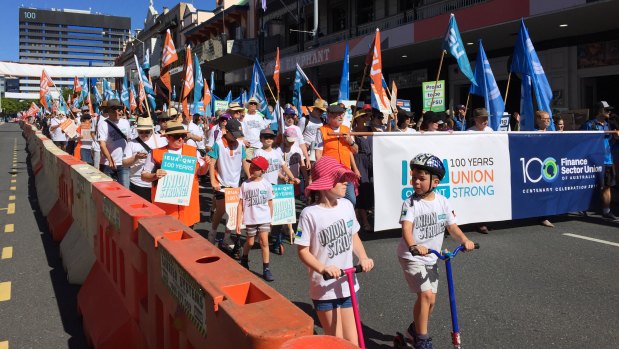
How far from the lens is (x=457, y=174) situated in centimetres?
750

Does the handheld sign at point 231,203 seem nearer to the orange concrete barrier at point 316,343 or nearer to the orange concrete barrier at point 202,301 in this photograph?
the orange concrete barrier at point 202,301

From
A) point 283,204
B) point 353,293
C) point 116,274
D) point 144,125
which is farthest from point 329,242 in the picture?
point 144,125

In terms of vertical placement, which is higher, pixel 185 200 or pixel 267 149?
pixel 267 149

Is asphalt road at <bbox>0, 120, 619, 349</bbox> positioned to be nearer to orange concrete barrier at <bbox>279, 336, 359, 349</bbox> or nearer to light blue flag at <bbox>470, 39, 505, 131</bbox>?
orange concrete barrier at <bbox>279, 336, 359, 349</bbox>

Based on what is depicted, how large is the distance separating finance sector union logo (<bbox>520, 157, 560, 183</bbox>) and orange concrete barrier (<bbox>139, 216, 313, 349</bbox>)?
637 cm

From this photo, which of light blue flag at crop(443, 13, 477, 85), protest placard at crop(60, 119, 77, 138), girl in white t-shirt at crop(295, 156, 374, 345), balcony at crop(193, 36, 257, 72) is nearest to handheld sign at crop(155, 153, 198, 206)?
girl in white t-shirt at crop(295, 156, 374, 345)

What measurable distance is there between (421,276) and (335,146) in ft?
11.0

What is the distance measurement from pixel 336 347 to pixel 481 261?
4901 mm

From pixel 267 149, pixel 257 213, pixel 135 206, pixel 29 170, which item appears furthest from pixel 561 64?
pixel 29 170

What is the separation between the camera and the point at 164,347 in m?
2.86

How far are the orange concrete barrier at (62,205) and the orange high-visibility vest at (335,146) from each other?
136 inches

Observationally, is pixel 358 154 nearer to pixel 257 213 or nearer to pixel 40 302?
pixel 257 213

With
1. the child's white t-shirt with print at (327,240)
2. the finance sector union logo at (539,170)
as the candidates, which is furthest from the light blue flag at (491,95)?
the child's white t-shirt with print at (327,240)

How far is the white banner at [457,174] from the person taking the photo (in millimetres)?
7191
